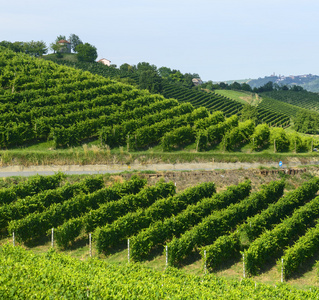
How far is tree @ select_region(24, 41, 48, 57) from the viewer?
89.6 metres

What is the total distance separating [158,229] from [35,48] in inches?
3237

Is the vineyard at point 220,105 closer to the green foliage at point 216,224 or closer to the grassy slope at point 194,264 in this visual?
the green foliage at point 216,224

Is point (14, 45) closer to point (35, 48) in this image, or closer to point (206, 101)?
point (35, 48)

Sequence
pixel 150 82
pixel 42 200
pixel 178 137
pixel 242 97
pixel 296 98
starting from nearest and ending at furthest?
pixel 42 200, pixel 178 137, pixel 150 82, pixel 242 97, pixel 296 98

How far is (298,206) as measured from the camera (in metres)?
26.2

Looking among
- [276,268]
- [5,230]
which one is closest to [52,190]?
[5,230]

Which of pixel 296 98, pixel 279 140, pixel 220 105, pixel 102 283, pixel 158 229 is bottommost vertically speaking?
pixel 158 229

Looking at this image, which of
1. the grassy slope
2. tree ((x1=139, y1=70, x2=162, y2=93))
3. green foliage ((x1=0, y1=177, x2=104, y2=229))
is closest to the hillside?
green foliage ((x1=0, y1=177, x2=104, y2=229))

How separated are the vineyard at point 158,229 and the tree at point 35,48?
2885 inches

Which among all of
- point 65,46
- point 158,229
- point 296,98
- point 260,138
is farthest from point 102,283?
point 296,98

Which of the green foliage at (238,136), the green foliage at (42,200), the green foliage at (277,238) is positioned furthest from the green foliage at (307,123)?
the green foliage at (42,200)

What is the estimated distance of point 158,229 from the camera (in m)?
20.3

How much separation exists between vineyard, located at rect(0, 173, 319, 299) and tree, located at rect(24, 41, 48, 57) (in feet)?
240

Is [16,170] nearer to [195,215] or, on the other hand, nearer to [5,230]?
[5,230]
